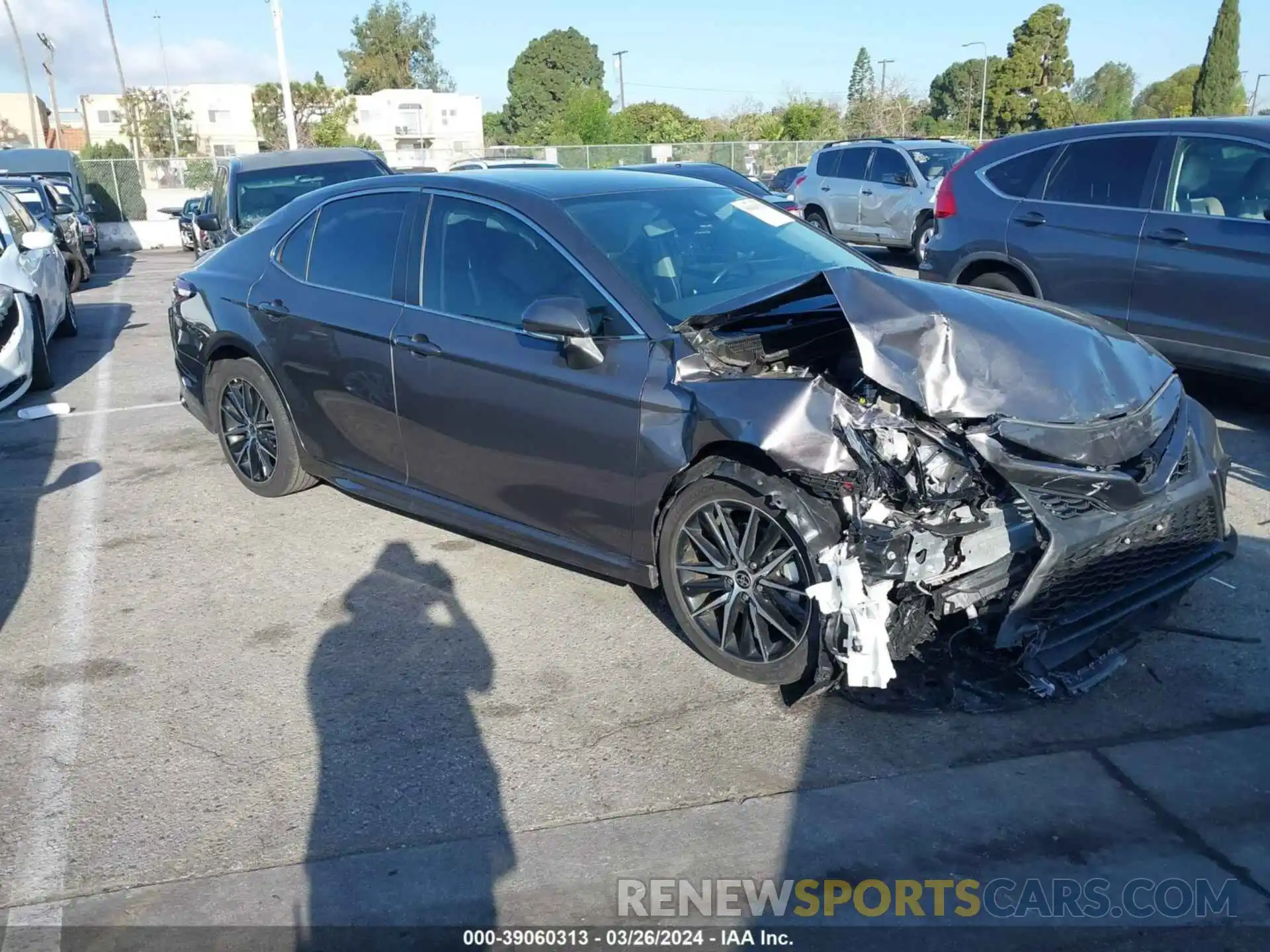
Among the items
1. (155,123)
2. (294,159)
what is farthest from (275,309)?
(155,123)

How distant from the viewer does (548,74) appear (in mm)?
87375

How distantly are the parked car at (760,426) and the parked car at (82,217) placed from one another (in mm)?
18098

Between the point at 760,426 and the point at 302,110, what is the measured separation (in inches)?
2267

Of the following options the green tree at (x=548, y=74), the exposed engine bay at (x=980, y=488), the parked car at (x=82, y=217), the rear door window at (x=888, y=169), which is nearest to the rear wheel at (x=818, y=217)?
the rear door window at (x=888, y=169)

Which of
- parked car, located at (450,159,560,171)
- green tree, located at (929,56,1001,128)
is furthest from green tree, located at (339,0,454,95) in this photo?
parked car, located at (450,159,560,171)

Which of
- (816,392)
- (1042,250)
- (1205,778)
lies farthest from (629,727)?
(1042,250)

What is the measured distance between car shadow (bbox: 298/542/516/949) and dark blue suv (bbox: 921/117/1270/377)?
16.1ft

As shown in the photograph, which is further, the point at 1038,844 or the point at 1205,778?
the point at 1205,778

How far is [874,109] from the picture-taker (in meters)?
52.4

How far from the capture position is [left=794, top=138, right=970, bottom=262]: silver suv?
54.4 ft

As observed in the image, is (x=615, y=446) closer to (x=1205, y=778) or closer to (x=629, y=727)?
(x=629, y=727)

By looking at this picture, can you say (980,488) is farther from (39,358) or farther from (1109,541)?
(39,358)

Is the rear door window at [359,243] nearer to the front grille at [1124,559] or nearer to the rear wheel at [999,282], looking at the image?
the front grille at [1124,559]

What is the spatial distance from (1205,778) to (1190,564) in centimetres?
91
